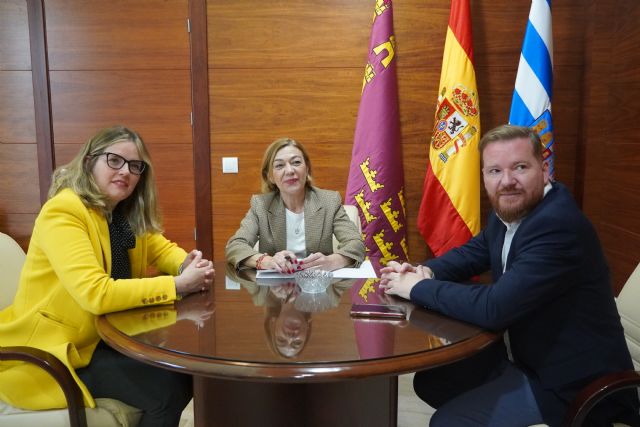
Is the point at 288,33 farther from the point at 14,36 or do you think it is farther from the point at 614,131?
the point at 614,131

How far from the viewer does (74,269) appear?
1449 mm

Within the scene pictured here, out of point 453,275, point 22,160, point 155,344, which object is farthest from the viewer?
point 22,160

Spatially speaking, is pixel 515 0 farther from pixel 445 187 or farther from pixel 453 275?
pixel 453 275

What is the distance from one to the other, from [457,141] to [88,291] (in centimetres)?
230

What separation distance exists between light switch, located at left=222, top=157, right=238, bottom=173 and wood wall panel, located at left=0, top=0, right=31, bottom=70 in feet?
4.81

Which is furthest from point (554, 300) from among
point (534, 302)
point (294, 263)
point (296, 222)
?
point (296, 222)

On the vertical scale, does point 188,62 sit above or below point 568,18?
below

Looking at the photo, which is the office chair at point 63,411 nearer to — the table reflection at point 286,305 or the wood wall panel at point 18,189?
the table reflection at point 286,305

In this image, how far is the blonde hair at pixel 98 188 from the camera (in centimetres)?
162

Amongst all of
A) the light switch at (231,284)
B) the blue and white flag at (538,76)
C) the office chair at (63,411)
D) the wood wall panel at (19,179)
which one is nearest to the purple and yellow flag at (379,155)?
the blue and white flag at (538,76)

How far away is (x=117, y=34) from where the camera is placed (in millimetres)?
3393

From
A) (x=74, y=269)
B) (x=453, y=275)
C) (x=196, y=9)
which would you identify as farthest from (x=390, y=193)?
(x=74, y=269)

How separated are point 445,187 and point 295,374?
2.27 m

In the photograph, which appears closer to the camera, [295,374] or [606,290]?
[295,374]
